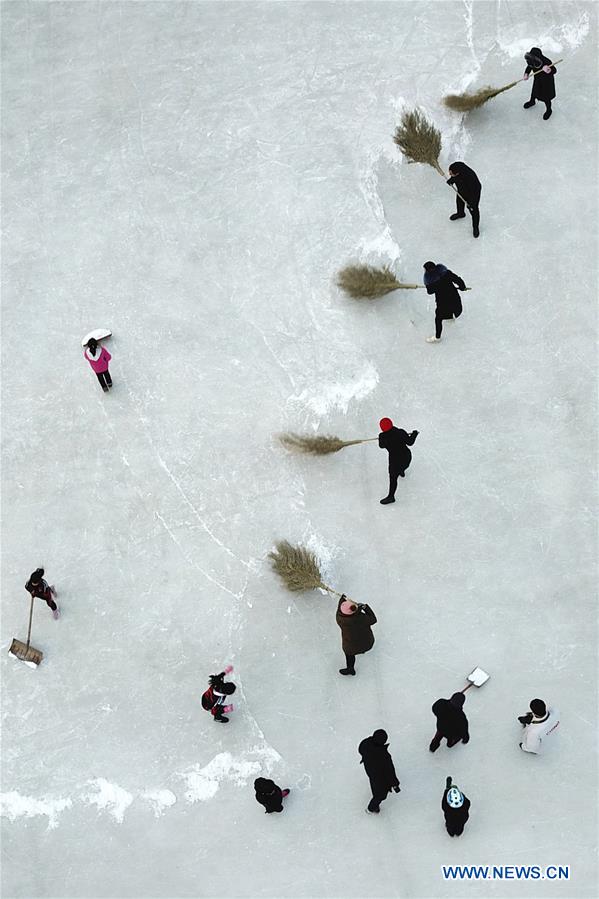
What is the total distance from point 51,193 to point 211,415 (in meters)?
4.07

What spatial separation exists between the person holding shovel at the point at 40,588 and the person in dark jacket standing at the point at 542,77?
8.09 metres

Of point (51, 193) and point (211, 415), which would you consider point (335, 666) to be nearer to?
point (211, 415)

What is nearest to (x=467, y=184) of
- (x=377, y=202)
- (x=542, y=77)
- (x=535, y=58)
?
(x=377, y=202)

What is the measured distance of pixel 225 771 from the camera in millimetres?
11969

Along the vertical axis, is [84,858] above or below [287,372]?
below

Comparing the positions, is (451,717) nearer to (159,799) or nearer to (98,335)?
(159,799)

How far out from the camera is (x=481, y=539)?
41.7ft

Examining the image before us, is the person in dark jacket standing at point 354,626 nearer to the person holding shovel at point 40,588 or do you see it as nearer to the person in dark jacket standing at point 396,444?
the person in dark jacket standing at point 396,444

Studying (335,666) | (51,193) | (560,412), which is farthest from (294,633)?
(51,193)

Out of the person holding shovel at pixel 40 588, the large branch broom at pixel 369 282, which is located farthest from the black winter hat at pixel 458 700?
the large branch broom at pixel 369 282

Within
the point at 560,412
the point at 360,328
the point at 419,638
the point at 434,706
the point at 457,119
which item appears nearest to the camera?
the point at 434,706

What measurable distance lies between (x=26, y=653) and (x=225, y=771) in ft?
7.85

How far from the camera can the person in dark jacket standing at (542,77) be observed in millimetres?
14977

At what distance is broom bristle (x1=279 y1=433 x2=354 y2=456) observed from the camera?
13.2m
